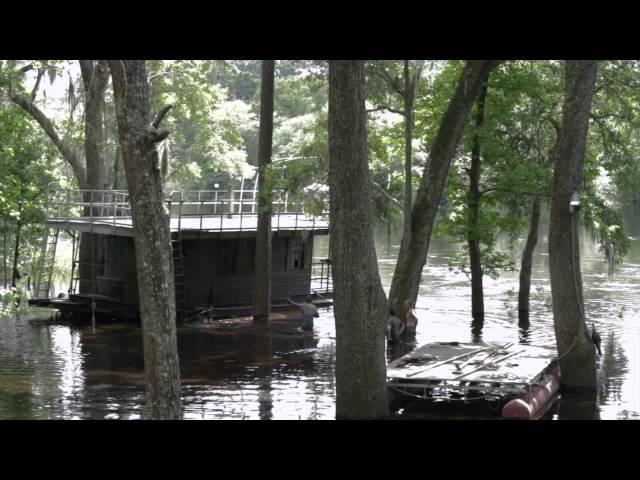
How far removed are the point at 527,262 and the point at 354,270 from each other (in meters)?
15.0

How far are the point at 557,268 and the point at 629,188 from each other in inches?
413

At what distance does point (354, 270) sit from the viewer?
1277 cm

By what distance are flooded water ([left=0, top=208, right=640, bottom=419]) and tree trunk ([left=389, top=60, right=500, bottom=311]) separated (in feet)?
5.23

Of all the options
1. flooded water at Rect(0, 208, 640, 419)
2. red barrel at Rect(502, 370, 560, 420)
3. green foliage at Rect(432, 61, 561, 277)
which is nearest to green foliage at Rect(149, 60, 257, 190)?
flooded water at Rect(0, 208, 640, 419)

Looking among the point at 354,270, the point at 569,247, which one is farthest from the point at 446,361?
the point at 354,270

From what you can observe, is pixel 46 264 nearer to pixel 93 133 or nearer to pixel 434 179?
pixel 93 133

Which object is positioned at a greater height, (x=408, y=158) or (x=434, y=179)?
(x=408, y=158)

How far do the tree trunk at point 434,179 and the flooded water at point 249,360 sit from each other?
159cm

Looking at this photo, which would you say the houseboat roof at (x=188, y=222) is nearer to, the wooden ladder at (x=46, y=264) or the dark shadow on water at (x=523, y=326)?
the wooden ladder at (x=46, y=264)

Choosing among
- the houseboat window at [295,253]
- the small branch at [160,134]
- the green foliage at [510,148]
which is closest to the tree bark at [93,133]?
the houseboat window at [295,253]

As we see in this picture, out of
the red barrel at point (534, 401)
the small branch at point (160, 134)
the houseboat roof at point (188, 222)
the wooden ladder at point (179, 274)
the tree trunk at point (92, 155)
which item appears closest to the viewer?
the small branch at point (160, 134)

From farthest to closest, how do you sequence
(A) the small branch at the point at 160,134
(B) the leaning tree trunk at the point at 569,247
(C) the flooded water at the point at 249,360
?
(B) the leaning tree trunk at the point at 569,247
(C) the flooded water at the point at 249,360
(A) the small branch at the point at 160,134

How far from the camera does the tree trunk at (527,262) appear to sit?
26.7 metres
